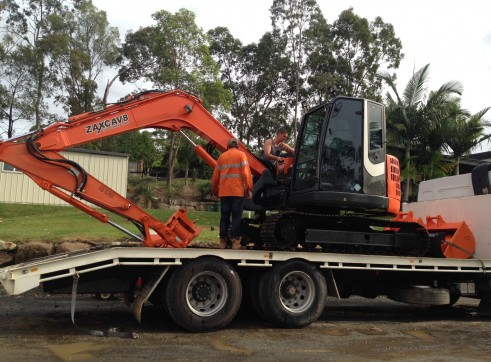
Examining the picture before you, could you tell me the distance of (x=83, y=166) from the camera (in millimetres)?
25766

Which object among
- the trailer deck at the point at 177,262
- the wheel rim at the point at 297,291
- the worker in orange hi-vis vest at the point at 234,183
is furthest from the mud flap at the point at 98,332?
the wheel rim at the point at 297,291

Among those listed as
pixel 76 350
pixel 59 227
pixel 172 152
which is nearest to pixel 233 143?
pixel 76 350

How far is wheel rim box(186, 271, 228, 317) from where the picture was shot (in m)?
6.72

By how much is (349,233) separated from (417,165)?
1787cm

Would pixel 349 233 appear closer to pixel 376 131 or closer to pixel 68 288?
pixel 376 131

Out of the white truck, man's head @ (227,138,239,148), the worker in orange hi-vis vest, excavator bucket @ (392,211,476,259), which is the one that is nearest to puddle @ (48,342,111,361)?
the white truck

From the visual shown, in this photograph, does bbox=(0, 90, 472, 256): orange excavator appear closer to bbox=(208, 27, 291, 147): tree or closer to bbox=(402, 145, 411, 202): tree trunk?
bbox=(402, 145, 411, 202): tree trunk

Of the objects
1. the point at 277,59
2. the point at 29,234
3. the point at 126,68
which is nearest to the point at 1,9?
the point at 126,68

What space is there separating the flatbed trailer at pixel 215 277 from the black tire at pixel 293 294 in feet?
0.04

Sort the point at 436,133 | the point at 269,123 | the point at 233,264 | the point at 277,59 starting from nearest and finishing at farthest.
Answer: the point at 233,264 → the point at 436,133 → the point at 277,59 → the point at 269,123

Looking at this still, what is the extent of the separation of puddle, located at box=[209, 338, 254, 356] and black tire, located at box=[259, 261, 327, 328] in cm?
99

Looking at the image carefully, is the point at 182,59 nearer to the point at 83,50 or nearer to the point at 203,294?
the point at 83,50

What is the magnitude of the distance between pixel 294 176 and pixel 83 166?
778 inches

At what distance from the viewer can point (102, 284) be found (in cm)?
694
